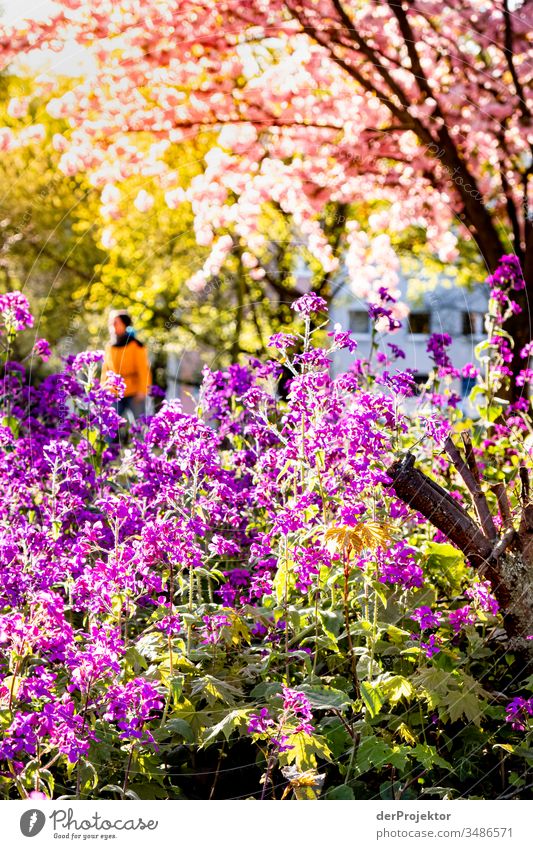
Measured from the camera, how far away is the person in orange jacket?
7.07 metres

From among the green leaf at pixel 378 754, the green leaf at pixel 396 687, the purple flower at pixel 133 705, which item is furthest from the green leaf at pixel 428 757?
the purple flower at pixel 133 705

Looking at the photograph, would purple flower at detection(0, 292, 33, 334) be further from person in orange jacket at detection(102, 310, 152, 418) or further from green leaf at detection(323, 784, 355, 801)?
green leaf at detection(323, 784, 355, 801)

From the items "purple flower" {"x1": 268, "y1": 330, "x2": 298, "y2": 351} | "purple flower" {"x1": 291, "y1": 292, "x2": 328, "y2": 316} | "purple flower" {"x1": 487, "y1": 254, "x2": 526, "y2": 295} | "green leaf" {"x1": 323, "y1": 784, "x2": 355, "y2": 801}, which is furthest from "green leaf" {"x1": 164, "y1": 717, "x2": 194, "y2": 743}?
"purple flower" {"x1": 487, "y1": 254, "x2": 526, "y2": 295}

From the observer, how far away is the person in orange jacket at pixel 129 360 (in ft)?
23.2

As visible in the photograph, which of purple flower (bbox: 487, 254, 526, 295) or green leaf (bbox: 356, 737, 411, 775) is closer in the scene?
green leaf (bbox: 356, 737, 411, 775)

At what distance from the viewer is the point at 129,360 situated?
7.59m

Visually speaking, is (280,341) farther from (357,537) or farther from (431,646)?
(431,646)

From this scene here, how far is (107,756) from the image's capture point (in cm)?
294

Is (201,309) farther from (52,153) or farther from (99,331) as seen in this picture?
(52,153)

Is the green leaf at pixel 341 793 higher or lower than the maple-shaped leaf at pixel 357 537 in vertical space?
lower

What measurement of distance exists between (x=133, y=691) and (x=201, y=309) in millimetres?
12392

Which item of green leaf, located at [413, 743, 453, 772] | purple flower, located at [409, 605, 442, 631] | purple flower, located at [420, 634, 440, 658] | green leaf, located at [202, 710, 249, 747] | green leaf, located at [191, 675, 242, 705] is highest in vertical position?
purple flower, located at [409, 605, 442, 631]

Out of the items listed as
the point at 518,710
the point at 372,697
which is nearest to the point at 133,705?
the point at 372,697

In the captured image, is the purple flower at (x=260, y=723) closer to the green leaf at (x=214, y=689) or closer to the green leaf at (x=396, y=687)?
the green leaf at (x=214, y=689)
